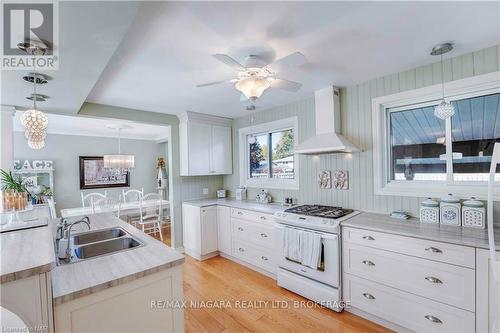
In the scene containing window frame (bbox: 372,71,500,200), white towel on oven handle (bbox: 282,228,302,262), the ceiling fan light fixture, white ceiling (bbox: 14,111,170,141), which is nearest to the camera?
the ceiling fan light fixture

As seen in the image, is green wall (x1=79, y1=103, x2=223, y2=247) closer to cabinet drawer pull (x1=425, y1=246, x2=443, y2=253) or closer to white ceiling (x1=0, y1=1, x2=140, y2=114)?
white ceiling (x1=0, y1=1, x2=140, y2=114)

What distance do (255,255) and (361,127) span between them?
2.20 meters

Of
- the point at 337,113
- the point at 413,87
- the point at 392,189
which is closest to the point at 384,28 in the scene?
the point at 413,87

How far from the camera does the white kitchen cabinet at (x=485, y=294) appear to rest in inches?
60.2

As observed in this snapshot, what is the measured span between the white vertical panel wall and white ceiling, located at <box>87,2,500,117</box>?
13 cm

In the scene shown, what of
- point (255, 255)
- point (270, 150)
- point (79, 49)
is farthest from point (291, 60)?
point (255, 255)

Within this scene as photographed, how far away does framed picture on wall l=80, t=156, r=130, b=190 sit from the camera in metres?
5.43

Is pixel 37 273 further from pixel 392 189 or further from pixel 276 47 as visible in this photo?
pixel 392 189

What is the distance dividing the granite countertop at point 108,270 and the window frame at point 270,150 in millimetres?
2237

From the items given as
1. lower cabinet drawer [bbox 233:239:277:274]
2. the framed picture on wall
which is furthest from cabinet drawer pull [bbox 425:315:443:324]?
the framed picture on wall

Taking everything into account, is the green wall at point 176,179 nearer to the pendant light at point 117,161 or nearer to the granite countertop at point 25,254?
the pendant light at point 117,161

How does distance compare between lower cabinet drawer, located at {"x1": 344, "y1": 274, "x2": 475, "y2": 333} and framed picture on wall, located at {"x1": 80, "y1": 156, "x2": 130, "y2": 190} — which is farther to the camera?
framed picture on wall, located at {"x1": 80, "y1": 156, "x2": 130, "y2": 190}

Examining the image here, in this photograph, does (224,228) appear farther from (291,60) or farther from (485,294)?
(485,294)

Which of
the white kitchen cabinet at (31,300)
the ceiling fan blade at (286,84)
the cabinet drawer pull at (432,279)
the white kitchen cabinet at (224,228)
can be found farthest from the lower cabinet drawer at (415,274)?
the white kitchen cabinet at (31,300)
